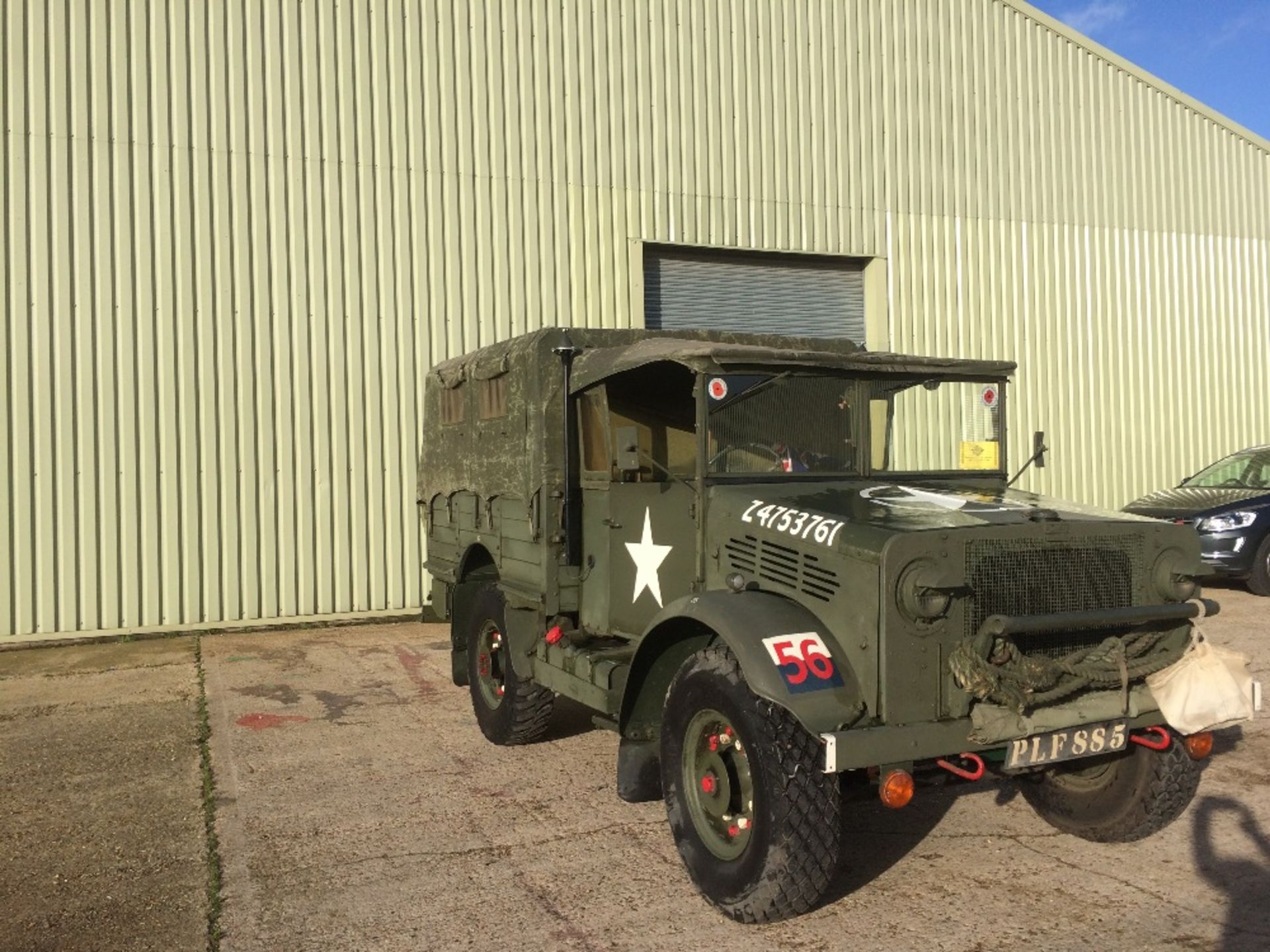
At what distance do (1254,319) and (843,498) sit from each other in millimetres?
14587

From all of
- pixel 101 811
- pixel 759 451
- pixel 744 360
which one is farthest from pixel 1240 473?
pixel 101 811

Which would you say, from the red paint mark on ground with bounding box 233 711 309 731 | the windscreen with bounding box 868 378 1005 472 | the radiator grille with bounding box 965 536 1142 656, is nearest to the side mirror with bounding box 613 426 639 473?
the windscreen with bounding box 868 378 1005 472

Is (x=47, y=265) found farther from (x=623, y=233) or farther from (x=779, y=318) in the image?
(x=779, y=318)

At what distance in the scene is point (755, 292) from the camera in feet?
44.3

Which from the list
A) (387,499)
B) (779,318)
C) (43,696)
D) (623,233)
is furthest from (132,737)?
(779,318)

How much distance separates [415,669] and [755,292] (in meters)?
6.73

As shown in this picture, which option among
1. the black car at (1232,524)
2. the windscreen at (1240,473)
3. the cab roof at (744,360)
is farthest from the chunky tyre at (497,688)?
the windscreen at (1240,473)

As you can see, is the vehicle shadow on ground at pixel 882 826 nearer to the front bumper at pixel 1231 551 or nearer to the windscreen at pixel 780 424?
the windscreen at pixel 780 424

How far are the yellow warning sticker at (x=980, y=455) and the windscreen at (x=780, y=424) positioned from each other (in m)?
0.73

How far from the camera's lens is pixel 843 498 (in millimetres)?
4637

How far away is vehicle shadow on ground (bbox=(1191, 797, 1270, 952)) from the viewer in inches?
151

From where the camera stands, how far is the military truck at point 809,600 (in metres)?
3.89

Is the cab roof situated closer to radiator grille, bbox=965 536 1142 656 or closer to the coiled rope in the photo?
radiator grille, bbox=965 536 1142 656

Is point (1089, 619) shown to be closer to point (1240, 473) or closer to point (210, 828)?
point (210, 828)
